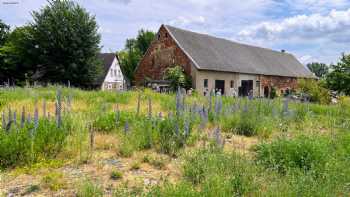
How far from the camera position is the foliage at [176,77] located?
2593cm

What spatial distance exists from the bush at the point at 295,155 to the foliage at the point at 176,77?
21562 millimetres

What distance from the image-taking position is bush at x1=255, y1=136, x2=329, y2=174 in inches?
154

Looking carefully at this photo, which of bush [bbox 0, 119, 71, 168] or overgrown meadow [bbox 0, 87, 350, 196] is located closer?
overgrown meadow [bbox 0, 87, 350, 196]

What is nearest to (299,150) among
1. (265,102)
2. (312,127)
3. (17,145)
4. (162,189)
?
(162,189)

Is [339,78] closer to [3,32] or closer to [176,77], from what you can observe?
[176,77]

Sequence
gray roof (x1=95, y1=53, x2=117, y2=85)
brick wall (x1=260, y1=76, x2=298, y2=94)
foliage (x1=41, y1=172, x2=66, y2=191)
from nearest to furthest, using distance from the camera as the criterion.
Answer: foliage (x1=41, y1=172, x2=66, y2=191) < brick wall (x1=260, y1=76, x2=298, y2=94) < gray roof (x1=95, y1=53, x2=117, y2=85)

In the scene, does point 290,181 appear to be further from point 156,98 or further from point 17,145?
point 156,98

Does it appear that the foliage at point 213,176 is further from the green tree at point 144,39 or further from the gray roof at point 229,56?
the green tree at point 144,39

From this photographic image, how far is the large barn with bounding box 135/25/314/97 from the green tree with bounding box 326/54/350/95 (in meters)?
3.17

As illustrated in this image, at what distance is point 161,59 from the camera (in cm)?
2927

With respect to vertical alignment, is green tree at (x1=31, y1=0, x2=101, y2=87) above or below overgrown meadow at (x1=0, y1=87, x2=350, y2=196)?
above

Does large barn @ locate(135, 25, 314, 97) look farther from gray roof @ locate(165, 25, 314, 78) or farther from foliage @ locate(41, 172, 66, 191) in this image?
foliage @ locate(41, 172, 66, 191)

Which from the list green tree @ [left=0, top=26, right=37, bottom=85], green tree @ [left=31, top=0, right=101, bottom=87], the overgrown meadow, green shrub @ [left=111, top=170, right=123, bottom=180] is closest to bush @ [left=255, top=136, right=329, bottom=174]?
the overgrown meadow

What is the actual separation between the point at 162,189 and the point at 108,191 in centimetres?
59
